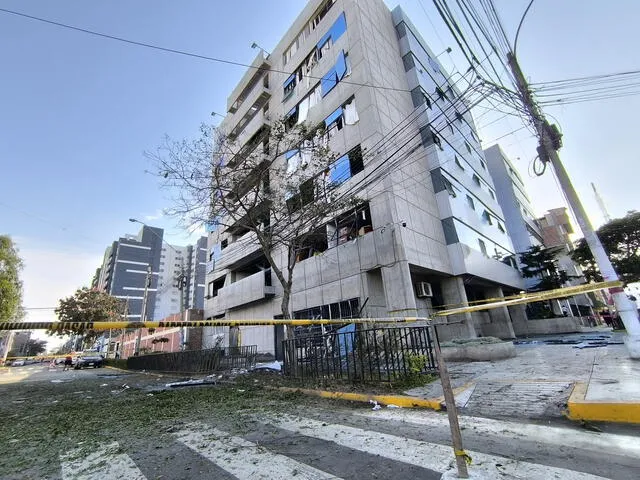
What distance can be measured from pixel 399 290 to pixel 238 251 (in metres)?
14.3

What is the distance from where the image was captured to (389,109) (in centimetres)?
1720

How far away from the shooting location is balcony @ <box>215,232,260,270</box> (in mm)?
21906

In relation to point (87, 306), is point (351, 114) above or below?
above

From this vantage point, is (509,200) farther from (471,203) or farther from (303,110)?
(303,110)

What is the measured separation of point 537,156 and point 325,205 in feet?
27.1

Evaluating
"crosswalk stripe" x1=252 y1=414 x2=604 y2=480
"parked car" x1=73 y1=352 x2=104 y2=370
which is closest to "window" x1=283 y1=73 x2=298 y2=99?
"crosswalk stripe" x1=252 y1=414 x2=604 y2=480

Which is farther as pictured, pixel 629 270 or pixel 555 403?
pixel 629 270

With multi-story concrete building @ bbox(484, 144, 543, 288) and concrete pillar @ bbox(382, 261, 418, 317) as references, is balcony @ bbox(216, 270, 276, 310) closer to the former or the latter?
concrete pillar @ bbox(382, 261, 418, 317)

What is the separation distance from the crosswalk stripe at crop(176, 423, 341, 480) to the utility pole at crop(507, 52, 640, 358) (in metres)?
7.66

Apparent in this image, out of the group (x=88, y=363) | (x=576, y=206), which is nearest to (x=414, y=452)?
(x=576, y=206)

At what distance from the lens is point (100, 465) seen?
3195mm

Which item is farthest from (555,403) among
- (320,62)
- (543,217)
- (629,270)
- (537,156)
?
(543,217)

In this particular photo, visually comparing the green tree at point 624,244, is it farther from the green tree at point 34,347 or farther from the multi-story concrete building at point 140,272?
the green tree at point 34,347

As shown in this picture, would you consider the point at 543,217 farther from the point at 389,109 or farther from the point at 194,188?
the point at 194,188
